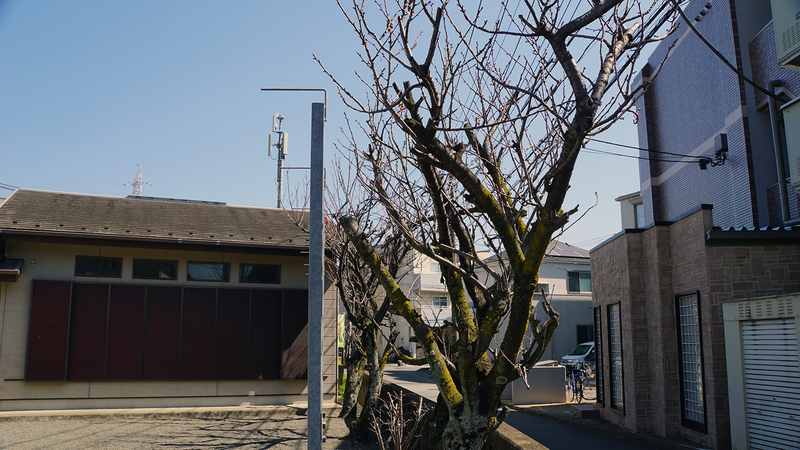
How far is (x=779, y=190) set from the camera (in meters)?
12.5

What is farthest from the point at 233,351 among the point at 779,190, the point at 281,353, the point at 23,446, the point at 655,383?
the point at 779,190

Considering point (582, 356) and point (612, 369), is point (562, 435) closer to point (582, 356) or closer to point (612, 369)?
point (612, 369)

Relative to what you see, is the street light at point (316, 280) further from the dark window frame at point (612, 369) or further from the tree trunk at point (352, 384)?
the dark window frame at point (612, 369)

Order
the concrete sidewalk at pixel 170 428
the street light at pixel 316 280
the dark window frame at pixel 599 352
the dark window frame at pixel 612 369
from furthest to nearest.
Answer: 1. the dark window frame at pixel 599 352
2. the dark window frame at pixel 612 369
3. the concrete sidewalk at pixel 170 428
4. the street light at pixel 316 280

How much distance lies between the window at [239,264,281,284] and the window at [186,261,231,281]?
1.31 ft

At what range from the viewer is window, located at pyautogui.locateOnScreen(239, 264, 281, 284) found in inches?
619

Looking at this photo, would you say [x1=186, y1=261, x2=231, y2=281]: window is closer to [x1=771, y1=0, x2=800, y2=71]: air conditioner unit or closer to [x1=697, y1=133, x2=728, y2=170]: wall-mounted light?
[x1=697, y1=133, x2=728, y2=170]: wall-mounted light

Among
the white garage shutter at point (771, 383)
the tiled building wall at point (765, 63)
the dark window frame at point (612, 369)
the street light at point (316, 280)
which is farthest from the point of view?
the dark window frame at point (612, 369)

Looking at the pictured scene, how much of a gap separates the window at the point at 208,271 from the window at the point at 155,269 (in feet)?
1.28

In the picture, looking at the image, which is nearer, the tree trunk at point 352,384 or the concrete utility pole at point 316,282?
the concrete utility pole at point 316,282

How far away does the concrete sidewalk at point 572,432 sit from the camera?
35.7 ft

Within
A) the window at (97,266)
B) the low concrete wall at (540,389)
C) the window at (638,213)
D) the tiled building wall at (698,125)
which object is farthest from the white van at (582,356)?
the window at (97,266)

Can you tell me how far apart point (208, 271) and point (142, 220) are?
8.14 feet

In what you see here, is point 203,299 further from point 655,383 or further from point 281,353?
point 655,383
